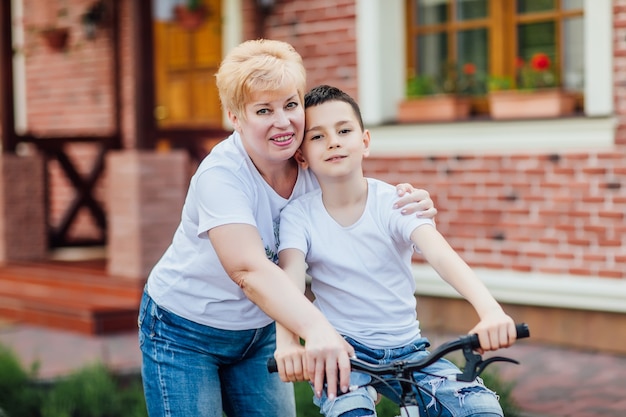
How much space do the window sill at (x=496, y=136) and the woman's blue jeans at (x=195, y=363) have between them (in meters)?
4.30

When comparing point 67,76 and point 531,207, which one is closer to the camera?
point 531,207

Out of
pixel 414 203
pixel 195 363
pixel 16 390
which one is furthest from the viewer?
pixel 16 390

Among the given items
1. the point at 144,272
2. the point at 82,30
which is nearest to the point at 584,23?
the point at 144,272

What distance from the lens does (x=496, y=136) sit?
762cm

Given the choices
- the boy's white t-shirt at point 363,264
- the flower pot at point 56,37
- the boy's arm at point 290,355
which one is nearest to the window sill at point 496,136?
the flower pot at point 56,37

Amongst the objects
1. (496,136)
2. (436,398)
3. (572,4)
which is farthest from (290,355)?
(572,4)

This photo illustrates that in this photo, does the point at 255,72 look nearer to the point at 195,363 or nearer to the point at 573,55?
the point at 195,363

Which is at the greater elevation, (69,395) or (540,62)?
(540,62)

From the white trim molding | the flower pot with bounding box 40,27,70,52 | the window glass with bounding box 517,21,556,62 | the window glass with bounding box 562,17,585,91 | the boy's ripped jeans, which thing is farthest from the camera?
the flower pot with bounding box 40,27,70,52

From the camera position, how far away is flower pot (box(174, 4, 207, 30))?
31.5 ft

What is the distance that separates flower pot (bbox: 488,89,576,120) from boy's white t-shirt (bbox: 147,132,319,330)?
179 inches

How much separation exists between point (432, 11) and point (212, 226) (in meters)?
5.77

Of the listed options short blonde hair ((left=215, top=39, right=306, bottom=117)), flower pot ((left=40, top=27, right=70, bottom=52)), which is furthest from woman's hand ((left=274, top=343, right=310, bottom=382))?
→ flower pot ((left=40, top=27, right=70, bottom=52))

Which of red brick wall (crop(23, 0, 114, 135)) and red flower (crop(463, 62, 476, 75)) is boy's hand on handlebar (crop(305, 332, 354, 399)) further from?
red brick wall (crop(23, 0, 114, 135))
